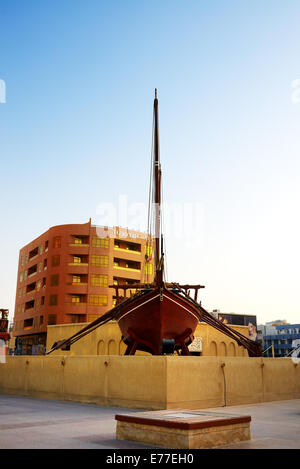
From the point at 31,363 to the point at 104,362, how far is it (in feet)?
15.6

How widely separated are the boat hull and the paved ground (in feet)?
32.1

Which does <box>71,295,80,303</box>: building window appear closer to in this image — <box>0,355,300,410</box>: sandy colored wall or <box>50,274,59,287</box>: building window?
<box>50,274,59,287</box>: building window

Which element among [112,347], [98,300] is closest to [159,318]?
[112,347]

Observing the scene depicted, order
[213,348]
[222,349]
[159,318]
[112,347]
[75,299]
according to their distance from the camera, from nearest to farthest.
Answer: [159,318]
[112,347]
[213,348]
[222,349]
[75,299]

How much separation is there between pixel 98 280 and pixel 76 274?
140 inches

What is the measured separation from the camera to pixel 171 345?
21.3m

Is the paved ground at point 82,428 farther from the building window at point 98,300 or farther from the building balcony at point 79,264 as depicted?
the building balcony at point 79,264

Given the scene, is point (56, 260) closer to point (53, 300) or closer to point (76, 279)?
point (76, 279)

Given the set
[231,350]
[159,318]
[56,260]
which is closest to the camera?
[159,318]

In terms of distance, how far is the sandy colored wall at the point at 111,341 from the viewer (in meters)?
41.7

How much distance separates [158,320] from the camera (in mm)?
22781

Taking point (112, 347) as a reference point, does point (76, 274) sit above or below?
above
